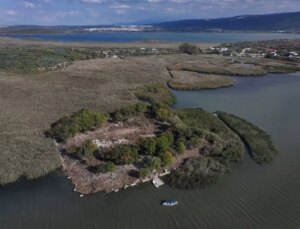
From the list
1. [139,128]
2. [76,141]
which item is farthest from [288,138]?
[76,141]

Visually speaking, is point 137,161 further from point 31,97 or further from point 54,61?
point 54,61

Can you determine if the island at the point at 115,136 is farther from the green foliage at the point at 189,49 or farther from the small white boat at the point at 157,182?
the green foliage at the point at 189,49

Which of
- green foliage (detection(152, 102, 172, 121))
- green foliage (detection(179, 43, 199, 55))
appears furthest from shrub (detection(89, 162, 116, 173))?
green foliage (detection(179, 43, 199, 55))

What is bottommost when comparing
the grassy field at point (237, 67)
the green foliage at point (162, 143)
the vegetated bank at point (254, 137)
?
the grassy field at point (237, 67)

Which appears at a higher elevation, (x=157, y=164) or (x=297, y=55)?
(x=157, y=164)

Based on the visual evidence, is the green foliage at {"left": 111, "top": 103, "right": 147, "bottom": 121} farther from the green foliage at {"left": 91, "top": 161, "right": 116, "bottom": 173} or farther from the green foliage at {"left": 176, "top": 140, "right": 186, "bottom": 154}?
the green foliage at {"left": 91, "top": 161, "right": 116, "bottom": 173}

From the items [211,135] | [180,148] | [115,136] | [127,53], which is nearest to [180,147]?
[180,148]

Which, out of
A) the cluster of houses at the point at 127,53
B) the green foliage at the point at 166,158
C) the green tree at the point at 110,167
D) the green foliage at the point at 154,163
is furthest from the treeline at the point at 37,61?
the green foliage at the point at 154,163
